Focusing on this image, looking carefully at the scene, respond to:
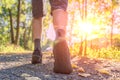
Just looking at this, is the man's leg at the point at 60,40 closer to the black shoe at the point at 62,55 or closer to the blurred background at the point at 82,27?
the black shoe at the point at 62,55

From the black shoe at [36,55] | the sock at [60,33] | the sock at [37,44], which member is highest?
the sock at [60,33]

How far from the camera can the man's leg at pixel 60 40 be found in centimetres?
221

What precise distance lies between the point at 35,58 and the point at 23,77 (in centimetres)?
66

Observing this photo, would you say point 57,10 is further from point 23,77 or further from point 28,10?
point 28,10

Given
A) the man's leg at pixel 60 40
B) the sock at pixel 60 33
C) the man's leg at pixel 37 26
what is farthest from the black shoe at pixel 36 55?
the sock at pixel 60 33

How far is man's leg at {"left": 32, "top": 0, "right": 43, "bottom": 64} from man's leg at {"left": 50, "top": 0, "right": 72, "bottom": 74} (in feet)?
1.74

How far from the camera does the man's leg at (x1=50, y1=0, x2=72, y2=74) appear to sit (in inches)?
86.9

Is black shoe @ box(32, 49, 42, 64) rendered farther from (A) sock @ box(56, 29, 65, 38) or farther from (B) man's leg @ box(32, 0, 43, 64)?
(A) sock @ box(56, 29, 65, 38)

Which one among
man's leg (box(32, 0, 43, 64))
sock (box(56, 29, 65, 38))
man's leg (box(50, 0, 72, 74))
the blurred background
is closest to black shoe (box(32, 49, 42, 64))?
man's leg (box(32, 0, 43, 64))

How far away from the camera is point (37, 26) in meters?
2.97

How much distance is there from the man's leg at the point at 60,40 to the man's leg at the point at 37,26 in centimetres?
53

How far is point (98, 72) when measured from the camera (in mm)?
2775

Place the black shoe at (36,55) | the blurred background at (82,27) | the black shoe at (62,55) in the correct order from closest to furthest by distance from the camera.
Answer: the black shoe at (62,55) < the black shoe at (36,55) < the blurred background at (82,27)

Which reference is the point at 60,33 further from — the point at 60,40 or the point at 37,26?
the point at 37,26
